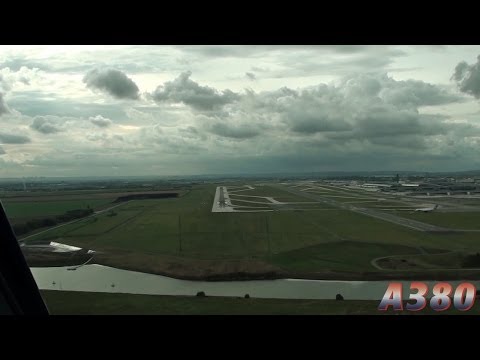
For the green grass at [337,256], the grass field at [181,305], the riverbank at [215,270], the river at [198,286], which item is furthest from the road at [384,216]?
the grass field at [181,305]

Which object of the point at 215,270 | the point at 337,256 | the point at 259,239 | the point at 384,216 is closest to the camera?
the point at 215,270

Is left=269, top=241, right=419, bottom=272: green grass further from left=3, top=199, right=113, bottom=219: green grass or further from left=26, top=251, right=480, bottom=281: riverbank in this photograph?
left=3, top=199, right=113, bottom=219: green grass

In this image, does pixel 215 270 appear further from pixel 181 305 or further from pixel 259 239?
pixel 259 239

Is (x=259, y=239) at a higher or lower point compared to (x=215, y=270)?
higher

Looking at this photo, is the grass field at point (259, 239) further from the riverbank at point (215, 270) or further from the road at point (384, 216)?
the road at point (384, 216)

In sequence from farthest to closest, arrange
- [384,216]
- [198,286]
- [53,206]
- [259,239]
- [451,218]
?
[384,216] → [53,206] → [451,218] → [259,239] → [198,286]

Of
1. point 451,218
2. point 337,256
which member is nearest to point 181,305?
point 337,256
